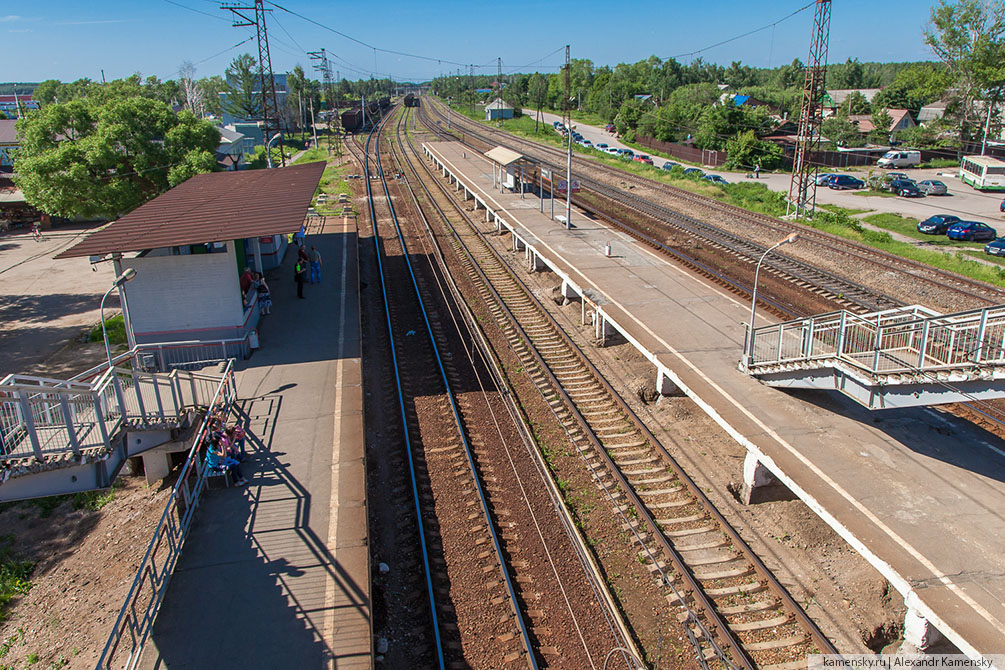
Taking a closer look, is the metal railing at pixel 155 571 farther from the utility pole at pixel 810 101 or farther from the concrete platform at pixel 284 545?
the utility pole at pixel 810 101

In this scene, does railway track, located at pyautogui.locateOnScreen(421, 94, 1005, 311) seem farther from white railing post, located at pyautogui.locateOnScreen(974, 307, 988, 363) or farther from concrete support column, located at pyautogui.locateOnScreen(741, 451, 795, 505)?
white railing post, located at pyautogui.locateOnScreen(974, 307, 988, 363)

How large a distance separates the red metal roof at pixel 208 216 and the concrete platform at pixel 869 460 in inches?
348

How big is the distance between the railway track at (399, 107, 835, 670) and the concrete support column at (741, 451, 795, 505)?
0.73m

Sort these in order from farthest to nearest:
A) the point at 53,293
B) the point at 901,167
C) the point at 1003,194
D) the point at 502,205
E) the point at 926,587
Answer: the point at 901,167
the point at 1003,194
the point at 502,205
the point at 53,293
the point at 926,587

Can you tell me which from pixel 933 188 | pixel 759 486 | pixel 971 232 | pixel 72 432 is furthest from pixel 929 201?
pixel 72 432

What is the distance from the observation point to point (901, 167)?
58406 millimetres

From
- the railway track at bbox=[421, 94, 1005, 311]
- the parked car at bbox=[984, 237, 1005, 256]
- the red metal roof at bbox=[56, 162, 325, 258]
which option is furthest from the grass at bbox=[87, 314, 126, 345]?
the parked car at bbox=[984, 237, 1005, 256]

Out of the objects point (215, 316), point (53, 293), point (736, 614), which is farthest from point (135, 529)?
point (53, 293)

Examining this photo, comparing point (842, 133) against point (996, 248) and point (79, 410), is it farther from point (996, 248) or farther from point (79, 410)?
point (79, 410)

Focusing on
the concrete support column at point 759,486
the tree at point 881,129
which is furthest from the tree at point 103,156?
the tree at point 881,129

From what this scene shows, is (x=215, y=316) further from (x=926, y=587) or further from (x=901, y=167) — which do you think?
(x=901, y=167)

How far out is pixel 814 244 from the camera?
27844 millimetres

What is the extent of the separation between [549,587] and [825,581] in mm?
3919

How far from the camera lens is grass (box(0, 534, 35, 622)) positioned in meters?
10.2
